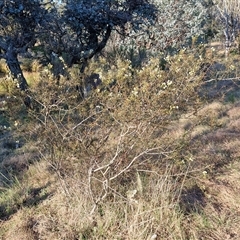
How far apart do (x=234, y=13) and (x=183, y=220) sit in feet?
43.9

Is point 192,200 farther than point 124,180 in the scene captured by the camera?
No

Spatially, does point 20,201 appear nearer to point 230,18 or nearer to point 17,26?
point 17,26

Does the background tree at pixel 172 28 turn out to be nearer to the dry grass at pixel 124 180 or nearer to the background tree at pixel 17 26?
the background tree at pixel 17 26

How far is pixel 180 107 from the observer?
2.93 meters

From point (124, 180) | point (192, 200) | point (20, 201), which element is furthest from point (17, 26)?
point (192, 200)

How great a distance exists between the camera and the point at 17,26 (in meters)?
6.18

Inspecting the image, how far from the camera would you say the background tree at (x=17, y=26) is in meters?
5.73

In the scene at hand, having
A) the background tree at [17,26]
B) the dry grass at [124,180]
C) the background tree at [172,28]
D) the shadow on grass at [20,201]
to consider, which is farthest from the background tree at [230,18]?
the shadow on grass at [20,201]

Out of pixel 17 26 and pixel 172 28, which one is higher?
pixel 17 26

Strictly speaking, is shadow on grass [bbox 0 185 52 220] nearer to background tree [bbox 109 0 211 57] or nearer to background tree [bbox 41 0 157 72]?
background tree [bbox 41 0 157 72]

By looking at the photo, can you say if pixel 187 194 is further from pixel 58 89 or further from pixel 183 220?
pixel 58 89

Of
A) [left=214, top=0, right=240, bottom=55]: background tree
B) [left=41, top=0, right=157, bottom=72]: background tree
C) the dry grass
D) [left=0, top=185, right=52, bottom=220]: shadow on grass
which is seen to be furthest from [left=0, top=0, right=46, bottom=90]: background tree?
[left=214, top=0, right=240, bottom=55]: background tree

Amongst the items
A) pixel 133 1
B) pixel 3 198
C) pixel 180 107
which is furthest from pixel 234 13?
pixel 3 198

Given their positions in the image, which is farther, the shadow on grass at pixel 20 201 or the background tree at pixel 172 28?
the background tree at pixel 172 28
